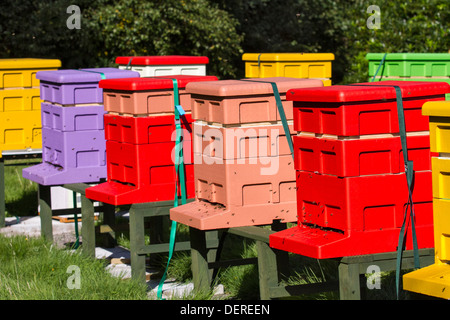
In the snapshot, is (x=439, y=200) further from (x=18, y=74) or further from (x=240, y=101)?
(x=18, y=74)

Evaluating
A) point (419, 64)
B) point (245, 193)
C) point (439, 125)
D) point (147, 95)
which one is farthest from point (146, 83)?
point (419, 64)

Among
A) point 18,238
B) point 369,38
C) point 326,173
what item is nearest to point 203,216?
point 326,173

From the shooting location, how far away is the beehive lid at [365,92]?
546 cm

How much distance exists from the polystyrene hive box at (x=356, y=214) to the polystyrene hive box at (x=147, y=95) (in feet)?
7.41

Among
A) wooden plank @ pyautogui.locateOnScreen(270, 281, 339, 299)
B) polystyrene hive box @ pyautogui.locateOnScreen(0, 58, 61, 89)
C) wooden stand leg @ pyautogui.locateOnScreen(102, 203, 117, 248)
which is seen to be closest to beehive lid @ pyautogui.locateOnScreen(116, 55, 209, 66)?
polystyrene hive box @ pyautogui.locateOnScreen(0, 58, 61, 89)

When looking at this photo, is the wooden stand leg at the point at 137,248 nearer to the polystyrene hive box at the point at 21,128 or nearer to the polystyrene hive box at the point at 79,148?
the polystyrene hive box at the point at 79,148

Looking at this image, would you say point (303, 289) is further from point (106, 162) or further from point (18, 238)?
point (18, 238)

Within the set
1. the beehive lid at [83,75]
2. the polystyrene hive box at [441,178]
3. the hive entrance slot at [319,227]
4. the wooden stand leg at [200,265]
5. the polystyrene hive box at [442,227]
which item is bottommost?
the wooden stand leg at [200,265]

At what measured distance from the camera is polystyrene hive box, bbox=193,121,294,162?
21.0 feet

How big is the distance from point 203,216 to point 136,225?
1673mm

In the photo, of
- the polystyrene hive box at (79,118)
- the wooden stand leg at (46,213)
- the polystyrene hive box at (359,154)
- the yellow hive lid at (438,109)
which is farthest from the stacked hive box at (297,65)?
the yellow hive lid at (438,109)

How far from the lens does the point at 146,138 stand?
7.71 m

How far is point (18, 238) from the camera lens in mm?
9516

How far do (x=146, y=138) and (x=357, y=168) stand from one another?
2.69 m
